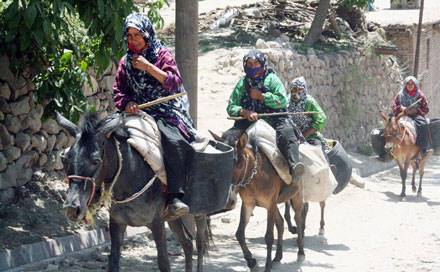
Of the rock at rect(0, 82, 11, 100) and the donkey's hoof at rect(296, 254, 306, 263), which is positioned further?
the donkey's hoof at rect(296, 254, 306, 263)

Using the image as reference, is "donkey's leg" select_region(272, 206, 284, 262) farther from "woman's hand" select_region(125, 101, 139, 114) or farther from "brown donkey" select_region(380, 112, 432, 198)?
"brown donkey" select_region(380, 112, 432, 198)

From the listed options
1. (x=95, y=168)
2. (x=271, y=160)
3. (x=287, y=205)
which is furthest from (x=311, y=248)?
(x=95, y=168)

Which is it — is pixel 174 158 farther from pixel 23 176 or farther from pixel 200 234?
pixel 23 176

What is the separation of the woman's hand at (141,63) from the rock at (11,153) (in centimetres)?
324

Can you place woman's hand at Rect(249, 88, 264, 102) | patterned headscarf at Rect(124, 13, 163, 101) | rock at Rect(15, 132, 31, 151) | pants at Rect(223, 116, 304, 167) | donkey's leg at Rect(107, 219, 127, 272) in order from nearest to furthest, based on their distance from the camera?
donkey's leg at Rect(107, 219, 127, 272), patterned headscarf at Rect(124, 13, 163, 101), woman's hand at Rect(249, 88, 264, 102), pants at Rect(223, 116, 304, 167), rock at Rect(15, 132, 31, 151)

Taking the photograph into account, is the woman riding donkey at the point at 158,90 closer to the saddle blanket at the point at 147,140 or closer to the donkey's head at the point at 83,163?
the saddle blanket at the point at 147,140

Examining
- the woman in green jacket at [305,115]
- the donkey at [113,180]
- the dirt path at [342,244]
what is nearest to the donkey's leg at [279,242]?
the dirt path at [342,244]

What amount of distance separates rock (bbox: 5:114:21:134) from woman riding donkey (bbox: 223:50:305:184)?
254 cm

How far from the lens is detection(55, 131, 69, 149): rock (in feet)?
34.4

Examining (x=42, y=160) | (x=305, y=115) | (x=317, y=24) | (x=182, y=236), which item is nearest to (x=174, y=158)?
(x=182, y=236)

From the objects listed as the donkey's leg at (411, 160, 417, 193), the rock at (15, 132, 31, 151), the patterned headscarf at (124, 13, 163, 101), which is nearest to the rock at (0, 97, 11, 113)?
the rock at (15, 132, 31, 151)

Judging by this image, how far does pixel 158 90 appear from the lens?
23.1 feet

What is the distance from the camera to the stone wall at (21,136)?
373 inches

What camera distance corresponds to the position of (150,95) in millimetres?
7070
